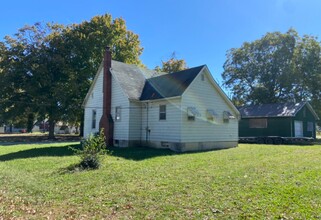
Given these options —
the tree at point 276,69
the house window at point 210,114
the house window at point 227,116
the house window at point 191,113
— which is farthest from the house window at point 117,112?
the tree at point 276,69

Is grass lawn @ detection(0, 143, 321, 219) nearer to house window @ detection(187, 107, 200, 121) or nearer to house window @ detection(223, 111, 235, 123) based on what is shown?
house window @ detection(187, 107, 200, 121)

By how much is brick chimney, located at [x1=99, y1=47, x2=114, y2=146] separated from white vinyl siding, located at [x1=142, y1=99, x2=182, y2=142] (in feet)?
7.74

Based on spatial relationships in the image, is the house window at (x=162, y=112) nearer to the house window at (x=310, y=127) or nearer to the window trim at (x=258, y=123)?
the window trim at (x=258, y=123)

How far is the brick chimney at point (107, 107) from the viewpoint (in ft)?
59.7

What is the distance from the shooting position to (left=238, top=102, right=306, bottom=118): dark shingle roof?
26.9m

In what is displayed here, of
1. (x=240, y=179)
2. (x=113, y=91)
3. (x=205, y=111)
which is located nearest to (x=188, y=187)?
(x=240, y=179)

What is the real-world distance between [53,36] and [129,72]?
16.8 meters

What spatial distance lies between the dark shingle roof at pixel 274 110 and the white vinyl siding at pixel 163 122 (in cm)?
1562

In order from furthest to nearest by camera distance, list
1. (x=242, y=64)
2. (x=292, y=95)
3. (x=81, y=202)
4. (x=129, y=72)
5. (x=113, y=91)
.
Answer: (x=242, y=64)
(x=292, y=95)
(x=129, y=72)
(x=113, y=91)
(x=81, y=202)

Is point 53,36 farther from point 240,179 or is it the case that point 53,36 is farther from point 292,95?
point 292,95

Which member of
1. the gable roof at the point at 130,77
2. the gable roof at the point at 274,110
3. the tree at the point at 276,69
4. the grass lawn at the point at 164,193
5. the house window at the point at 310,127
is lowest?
the grass lawn at the point at 164,193

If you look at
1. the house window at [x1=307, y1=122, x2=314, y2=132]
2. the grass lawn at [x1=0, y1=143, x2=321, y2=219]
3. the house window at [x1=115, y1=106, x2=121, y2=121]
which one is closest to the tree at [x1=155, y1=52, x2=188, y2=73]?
the house window at [x1=307, y1=122, x2=314, y2=132]

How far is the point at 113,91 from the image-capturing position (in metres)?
18.9

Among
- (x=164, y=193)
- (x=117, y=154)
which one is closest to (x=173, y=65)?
(x=117, y=154)
